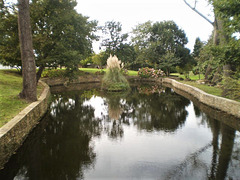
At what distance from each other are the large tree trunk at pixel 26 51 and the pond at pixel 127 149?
3.80ft

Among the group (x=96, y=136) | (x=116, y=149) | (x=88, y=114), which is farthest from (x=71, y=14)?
(x=116, y=149)

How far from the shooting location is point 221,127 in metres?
5.84

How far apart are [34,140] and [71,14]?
8353 millimetres

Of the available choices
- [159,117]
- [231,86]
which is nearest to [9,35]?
[159,117]

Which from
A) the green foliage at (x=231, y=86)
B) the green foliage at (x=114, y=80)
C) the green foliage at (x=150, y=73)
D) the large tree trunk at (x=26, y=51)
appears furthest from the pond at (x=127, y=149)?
the green foliage at (x=150, y=73)

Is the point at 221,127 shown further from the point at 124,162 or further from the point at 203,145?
the point at 124,162

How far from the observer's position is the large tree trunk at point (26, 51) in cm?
683

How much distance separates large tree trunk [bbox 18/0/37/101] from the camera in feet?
22.4

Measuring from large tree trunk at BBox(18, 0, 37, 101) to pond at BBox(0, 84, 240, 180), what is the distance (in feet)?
3.80

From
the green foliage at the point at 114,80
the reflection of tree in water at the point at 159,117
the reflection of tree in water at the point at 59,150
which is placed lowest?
the reflection of tree in water at the point at 59,150

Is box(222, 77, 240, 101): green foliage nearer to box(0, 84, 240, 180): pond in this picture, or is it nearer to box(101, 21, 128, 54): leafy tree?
box(0, 84, 240, 180): pond

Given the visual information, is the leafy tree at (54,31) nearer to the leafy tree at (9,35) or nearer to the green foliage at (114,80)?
the leafy tree at (9,35)

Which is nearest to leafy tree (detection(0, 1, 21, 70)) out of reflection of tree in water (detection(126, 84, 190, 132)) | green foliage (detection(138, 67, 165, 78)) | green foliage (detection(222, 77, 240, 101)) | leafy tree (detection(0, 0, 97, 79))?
leafy tree (detection(0, 0, 97, 79))

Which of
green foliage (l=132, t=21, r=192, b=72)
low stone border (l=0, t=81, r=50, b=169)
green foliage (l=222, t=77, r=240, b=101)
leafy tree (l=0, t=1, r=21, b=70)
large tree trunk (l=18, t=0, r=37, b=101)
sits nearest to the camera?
low stone border (l=0, t=81, r=50, b=169)
